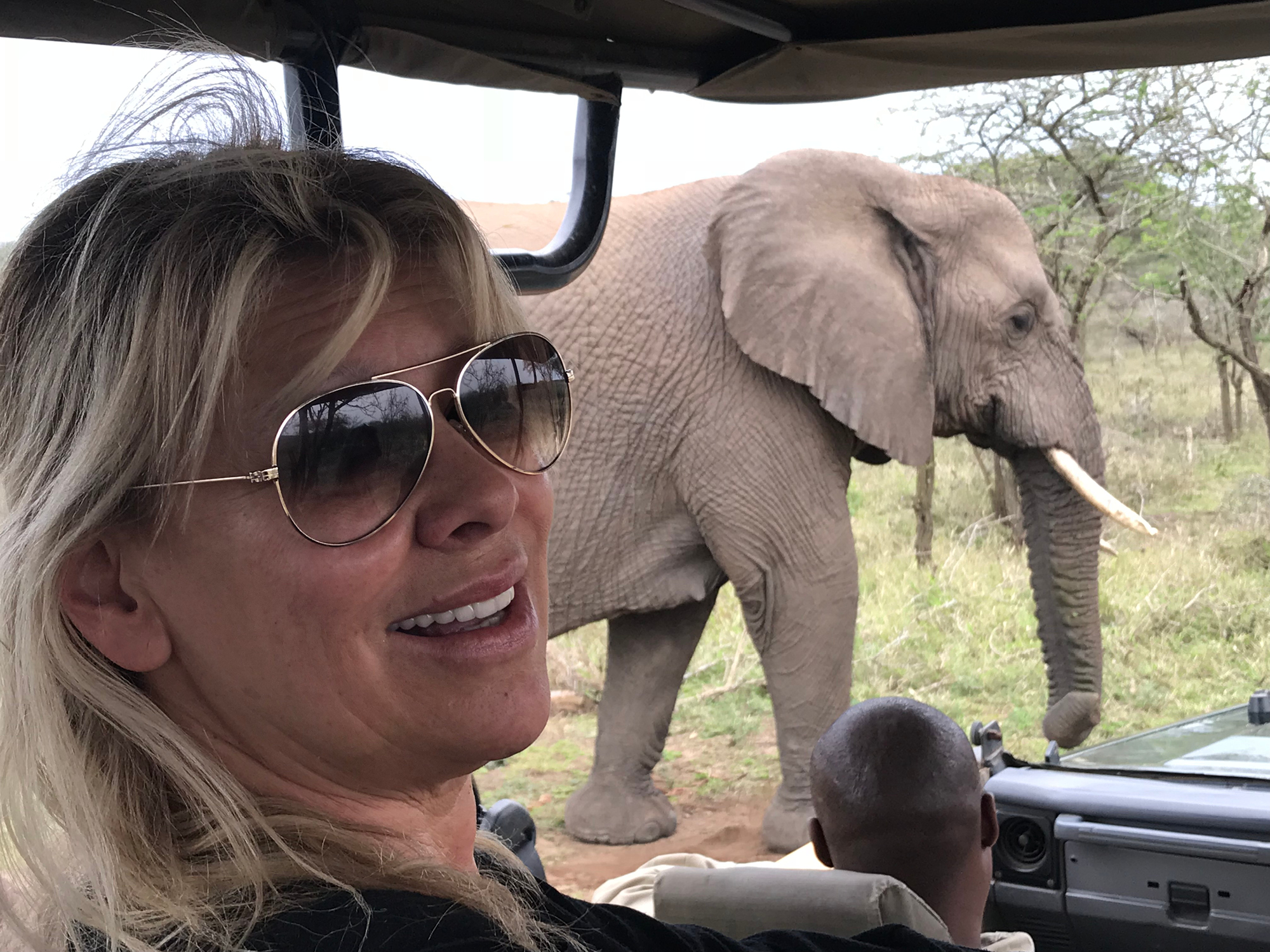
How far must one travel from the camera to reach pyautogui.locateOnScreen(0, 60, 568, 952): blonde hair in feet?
2.43

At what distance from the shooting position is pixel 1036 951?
1.53 meters

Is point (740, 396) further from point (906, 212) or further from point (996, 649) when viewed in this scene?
point (996, 649)

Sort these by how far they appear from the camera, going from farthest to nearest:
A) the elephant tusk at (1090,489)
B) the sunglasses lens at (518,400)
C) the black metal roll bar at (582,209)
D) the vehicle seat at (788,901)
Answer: the elephant tusk at (1090,489) → the black metal roll bar at (582,209) → the vehicle seat at (788,901) → the sunglasses lens at (518,400)

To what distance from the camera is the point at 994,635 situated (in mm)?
6359

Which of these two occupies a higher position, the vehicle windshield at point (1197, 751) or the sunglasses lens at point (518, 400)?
the sunglasses lens at point (518, 400)

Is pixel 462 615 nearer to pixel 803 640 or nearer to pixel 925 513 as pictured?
pixel 803 640

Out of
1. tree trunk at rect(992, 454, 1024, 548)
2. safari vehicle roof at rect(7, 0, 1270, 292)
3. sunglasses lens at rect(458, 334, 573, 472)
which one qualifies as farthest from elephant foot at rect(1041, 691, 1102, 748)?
sunglasses lens at rect(458, 334, 573, 472)

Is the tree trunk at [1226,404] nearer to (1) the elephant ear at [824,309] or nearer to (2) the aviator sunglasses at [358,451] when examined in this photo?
(1) the elephant ear at [824,309]

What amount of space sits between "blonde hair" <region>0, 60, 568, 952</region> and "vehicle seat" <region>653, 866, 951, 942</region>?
0.94 ft

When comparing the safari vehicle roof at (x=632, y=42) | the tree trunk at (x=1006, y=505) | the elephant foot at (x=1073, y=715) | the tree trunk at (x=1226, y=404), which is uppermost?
the safari vehicle roof at (x=632, y=42)

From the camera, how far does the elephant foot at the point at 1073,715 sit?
4055 mm

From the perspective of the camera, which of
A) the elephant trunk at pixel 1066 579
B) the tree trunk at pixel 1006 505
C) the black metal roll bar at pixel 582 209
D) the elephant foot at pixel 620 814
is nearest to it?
the black metal roll bar at pixel 582 209

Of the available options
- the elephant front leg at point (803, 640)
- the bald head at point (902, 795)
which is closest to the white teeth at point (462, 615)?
the bald head at point (902, 795)

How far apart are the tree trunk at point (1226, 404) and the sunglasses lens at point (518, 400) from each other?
25.9 feet
